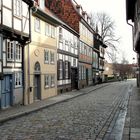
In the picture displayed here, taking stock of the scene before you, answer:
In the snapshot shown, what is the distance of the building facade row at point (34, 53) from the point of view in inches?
803

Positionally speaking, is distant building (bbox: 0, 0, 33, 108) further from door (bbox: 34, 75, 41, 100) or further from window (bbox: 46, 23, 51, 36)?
window (bbox: 46, 23, 51, 36)

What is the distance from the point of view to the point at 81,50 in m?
49.2

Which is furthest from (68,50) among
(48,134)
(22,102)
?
(48,134)

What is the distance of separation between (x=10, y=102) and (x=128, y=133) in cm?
1046

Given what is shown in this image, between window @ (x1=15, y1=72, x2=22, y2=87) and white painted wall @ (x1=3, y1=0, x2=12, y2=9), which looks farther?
window @ (x1=15, y1=72, x2=22, y2=87)

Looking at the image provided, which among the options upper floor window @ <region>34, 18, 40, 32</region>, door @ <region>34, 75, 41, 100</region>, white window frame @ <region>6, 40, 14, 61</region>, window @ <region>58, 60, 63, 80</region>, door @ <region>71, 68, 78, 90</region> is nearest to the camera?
white window frame @ <region>6, 40, 14, 61</region>

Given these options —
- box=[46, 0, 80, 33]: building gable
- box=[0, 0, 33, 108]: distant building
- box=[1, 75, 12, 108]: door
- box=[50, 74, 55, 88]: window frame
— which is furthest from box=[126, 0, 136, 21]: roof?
box=[46, 0, 80, 33]: building gable

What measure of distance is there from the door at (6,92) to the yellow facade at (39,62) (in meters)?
2.59

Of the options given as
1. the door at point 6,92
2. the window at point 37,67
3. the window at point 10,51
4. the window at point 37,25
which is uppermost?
the window at point 37,25

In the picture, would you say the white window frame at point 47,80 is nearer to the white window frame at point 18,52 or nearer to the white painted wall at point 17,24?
the white window frame at point 18,52

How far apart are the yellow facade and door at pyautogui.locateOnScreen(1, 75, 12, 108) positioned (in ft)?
8.49

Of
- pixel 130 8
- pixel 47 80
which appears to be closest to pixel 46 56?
pixel 47 80

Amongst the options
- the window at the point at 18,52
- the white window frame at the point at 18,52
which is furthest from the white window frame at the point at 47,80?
the window at the point at 18,52

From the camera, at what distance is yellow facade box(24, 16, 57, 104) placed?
24.3 m
